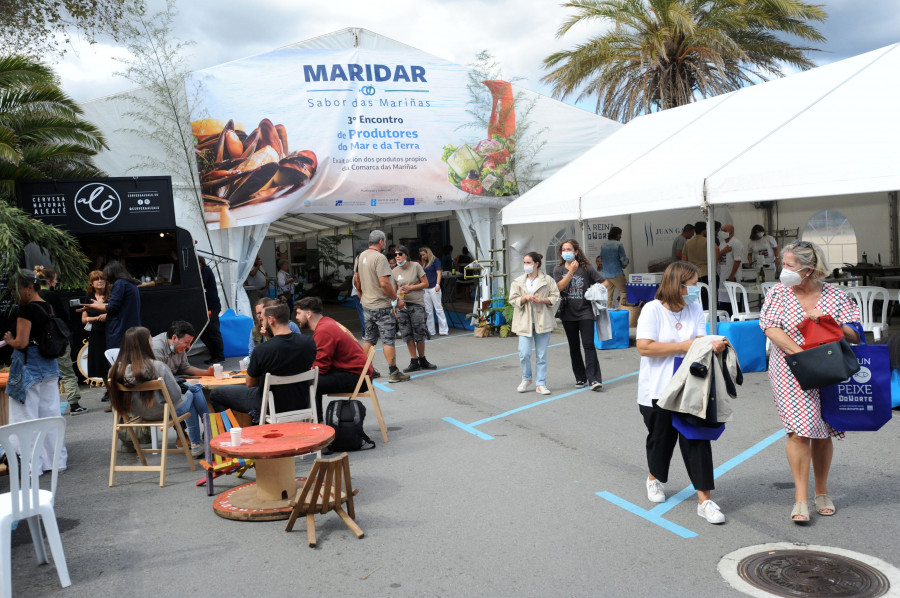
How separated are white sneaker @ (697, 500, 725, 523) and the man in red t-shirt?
3.21 metres

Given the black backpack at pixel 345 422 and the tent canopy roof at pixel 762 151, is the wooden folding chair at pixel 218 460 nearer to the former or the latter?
the black backpack at pixel 345 422

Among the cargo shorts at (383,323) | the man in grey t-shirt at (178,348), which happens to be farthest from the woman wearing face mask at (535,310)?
the man in grey t-shirt at (178,348)

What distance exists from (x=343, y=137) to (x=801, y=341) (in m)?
10.3

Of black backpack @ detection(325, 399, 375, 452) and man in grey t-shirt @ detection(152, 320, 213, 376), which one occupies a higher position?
man in grey t-shirt @ detection(152, 320, 213, 376)

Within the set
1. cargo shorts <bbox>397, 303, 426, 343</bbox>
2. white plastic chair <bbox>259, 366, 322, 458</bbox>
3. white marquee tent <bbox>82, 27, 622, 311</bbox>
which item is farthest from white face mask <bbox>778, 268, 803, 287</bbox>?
white marquee tent <bbox>82, 27, 622, 311</bbox>

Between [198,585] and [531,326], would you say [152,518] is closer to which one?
[198,585]

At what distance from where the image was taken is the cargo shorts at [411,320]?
32.2ft

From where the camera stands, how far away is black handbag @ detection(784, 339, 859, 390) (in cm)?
394

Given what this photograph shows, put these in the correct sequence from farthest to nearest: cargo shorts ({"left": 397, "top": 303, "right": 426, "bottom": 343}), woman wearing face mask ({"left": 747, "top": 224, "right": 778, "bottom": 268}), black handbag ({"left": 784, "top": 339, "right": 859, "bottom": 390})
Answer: woman wearing face mask ({"left": 747, "top": 224, "right": 778, "bottom": 268}) < cargo shorts ({"left": 397, "top": 303, "right": 426, "bottom": 343}) < black handbag ({"left": 784, "top": 339, "right": 859, "bottom": 390})

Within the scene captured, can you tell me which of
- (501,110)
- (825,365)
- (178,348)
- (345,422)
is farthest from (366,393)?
(501,110)

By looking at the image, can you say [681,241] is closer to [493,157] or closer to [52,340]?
[493,157]

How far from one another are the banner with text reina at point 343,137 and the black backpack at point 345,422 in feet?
24.0

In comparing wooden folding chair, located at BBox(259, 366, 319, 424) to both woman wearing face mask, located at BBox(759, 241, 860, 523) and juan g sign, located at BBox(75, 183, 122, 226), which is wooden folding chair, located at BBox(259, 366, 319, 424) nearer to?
woman wearing face mask, located at BBox(759, 241, 860, 523)

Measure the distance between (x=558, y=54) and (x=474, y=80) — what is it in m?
5.96
